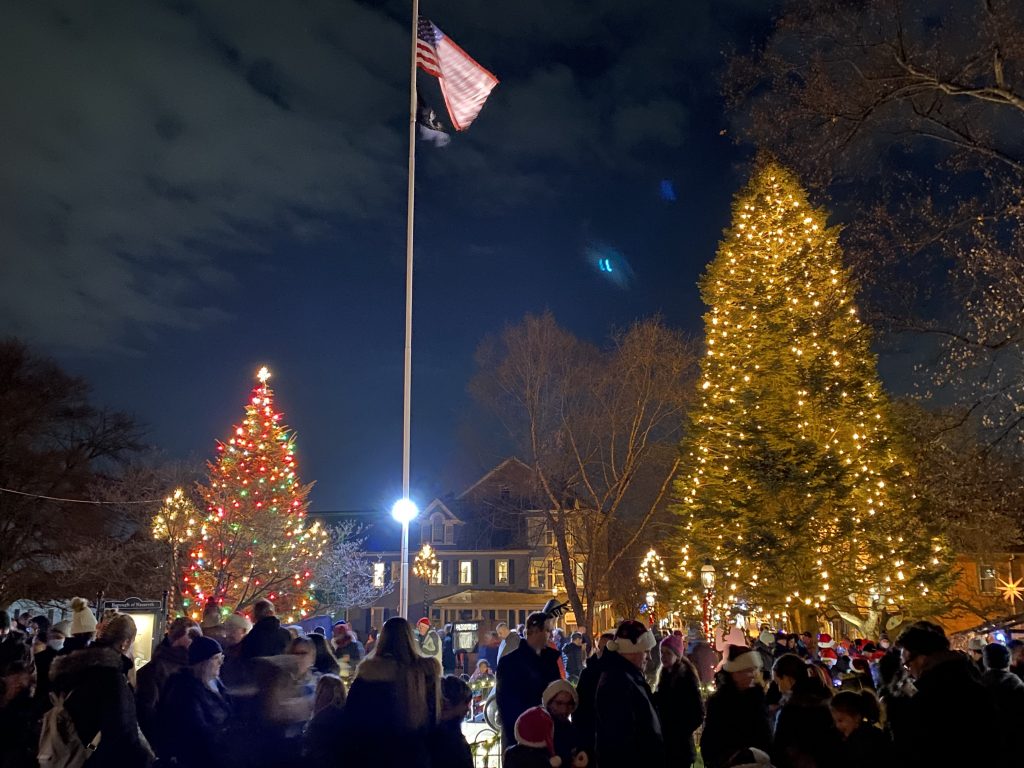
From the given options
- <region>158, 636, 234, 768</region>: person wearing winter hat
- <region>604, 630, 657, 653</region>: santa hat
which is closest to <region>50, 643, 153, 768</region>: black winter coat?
<region>158, 636, 234, 768</region>: person wearing winter hat

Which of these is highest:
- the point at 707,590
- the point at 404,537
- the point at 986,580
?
the point at 986,580

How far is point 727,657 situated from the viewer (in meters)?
6.24

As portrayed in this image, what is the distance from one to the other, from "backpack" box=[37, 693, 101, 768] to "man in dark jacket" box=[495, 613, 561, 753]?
349 cm

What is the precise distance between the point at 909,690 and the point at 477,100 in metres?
13.1

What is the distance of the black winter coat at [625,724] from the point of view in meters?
5.38

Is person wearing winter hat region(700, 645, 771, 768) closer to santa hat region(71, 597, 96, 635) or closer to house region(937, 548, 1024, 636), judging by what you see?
santa hat region(71, 597, 96, 635)

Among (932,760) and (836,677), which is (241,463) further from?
(932,760)

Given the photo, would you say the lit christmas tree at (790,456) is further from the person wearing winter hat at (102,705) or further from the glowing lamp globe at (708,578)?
the person wearing winter hat at (102,705)

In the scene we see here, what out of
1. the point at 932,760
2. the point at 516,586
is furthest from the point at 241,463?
the point at 516,586

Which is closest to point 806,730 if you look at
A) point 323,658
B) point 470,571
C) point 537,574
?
point 323,658

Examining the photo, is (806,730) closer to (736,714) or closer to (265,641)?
(736,714)

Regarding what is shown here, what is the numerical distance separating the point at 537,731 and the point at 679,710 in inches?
95.7

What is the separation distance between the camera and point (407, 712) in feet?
15.3

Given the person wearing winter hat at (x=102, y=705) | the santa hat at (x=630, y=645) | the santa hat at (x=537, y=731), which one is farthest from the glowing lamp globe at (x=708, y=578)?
the person wearing winter hat at (x=102, y=705)
